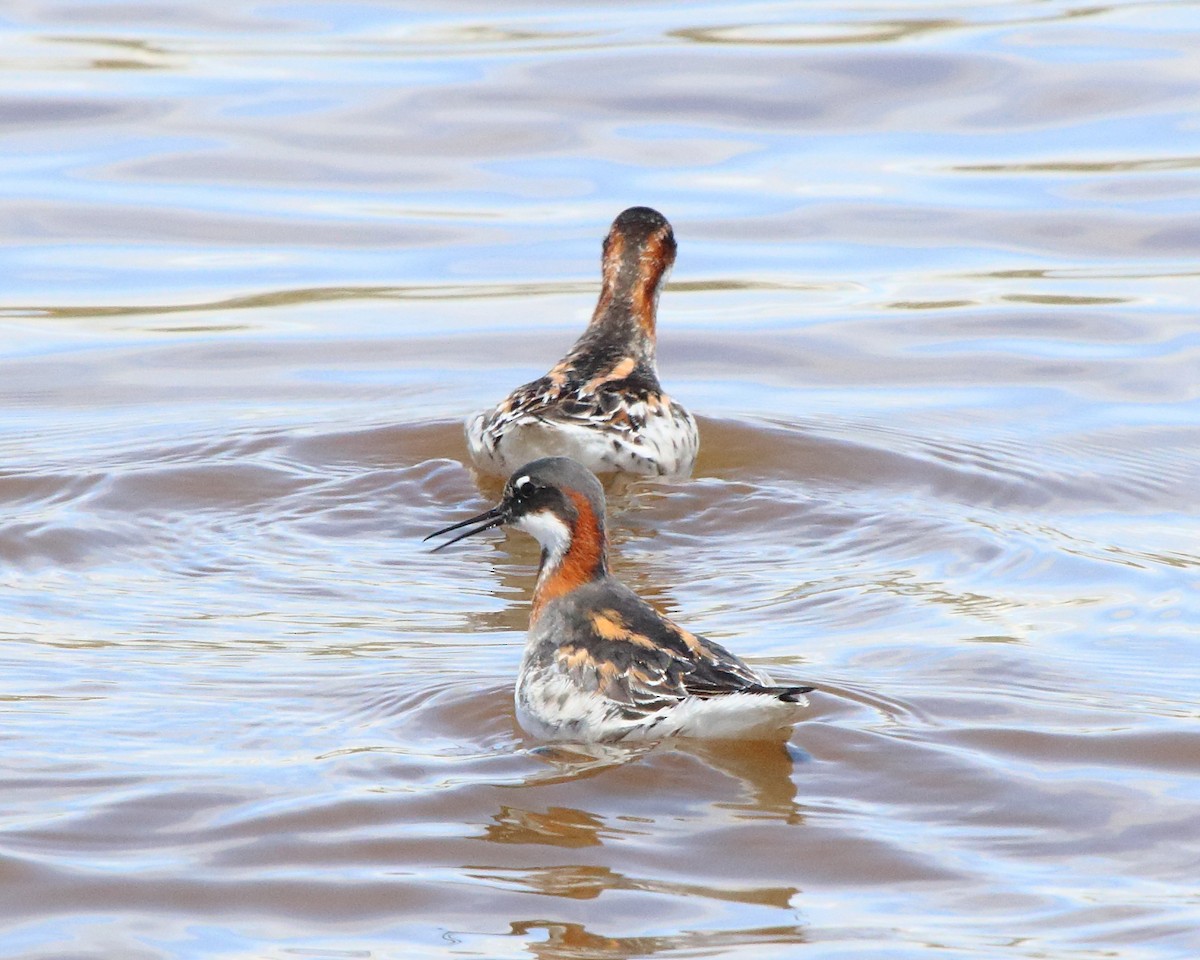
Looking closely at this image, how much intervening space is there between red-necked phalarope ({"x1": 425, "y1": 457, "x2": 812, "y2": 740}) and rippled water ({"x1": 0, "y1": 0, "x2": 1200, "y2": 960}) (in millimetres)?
149

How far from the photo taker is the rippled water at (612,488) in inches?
240

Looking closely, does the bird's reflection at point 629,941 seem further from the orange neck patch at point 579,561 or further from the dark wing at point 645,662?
the orange neck patch at point 579,561

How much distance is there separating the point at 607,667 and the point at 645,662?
0.18 m

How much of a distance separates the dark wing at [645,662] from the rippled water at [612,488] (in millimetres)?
232

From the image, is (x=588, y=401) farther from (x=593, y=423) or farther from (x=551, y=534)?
(x=551, y=534)

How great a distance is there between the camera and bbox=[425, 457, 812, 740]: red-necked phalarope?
272 inches

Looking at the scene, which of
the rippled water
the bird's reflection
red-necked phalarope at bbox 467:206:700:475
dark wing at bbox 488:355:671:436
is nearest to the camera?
the bird's reflection

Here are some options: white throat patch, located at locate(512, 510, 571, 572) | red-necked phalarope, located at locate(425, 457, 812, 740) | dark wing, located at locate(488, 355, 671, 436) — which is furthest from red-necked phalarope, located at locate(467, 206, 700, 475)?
red-necked phalarope, located at locate(425, 457, 812, 740)

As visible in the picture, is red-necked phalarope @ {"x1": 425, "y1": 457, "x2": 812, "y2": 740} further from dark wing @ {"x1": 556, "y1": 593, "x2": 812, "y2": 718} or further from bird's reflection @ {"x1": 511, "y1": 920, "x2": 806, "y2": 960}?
bird's reflection @ {"x1": 511, "y1": 920, "x2": 806, "y2": 960}

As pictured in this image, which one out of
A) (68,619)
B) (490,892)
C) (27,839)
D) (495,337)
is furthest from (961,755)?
(495,337)

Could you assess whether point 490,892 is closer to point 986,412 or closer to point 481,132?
point 986,412

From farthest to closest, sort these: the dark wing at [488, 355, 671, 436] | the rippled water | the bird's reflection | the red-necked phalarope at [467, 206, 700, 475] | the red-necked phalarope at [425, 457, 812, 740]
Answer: the dark wing at [488, 355, 671, 436] < the red-necked phalarope at [467, 206, 700, 475] < the red-necked phalarope at [425, 457, 812, 740] < the rippled water < the bird's reflection

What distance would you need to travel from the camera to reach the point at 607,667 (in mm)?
7324

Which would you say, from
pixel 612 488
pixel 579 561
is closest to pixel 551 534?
pixel 579 561
